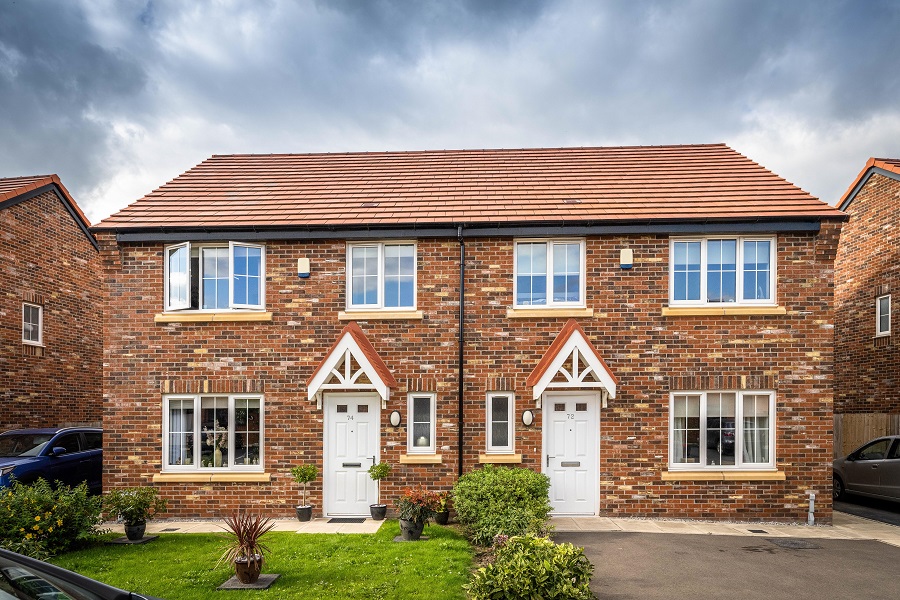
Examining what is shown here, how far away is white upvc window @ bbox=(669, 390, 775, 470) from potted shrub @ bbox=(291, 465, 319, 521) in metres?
6.64

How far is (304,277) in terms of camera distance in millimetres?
11562

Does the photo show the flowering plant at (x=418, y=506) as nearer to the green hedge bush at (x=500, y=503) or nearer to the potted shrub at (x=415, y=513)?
the potted shrub at (x=415, y=513)

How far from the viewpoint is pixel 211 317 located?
11.5 meters

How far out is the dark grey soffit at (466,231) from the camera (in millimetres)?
11164

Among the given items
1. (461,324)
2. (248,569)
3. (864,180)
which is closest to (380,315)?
(461,324)

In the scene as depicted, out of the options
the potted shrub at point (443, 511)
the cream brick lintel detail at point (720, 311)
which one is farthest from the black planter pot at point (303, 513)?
the cream brick lintel detail at point (720, 311)

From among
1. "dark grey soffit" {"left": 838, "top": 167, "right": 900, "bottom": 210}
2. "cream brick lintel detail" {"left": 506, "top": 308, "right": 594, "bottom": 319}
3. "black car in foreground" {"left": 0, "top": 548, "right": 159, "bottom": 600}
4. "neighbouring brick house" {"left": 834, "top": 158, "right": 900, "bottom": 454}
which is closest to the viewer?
"black car in foreground" {"left": 0, "top": 548, "right": 159, "bottom": 600}

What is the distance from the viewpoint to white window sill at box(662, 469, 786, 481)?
11.0 m

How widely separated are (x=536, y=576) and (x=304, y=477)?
588cm

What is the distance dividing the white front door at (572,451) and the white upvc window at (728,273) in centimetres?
279

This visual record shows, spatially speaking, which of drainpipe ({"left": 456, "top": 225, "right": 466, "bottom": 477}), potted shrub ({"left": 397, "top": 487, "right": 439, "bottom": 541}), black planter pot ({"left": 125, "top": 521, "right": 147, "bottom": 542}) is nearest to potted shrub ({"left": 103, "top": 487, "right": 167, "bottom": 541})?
black planter pot ({"left": 125, "top": 521, "right": 147, "bottom": 542})

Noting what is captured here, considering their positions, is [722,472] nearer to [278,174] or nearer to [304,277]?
[304,277]

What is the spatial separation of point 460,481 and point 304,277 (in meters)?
4.87

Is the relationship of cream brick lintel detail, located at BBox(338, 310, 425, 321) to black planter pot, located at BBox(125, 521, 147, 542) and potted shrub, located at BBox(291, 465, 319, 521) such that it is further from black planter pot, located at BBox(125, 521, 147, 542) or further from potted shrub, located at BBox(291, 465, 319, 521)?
black planter pot, located at BBox(125, 521, 147, 542)
